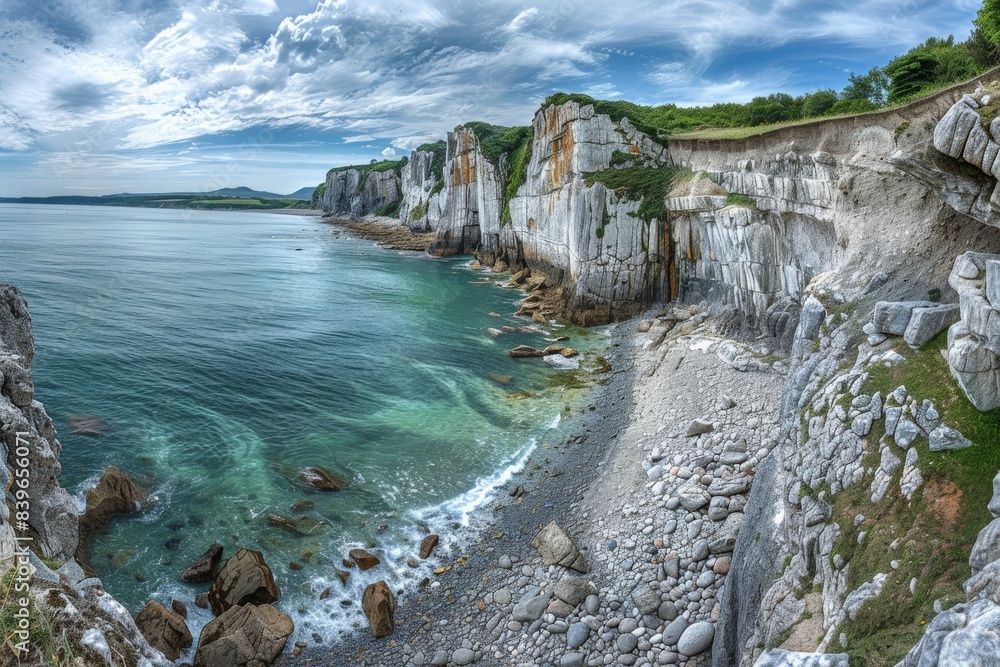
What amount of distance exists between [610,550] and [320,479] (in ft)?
36.1

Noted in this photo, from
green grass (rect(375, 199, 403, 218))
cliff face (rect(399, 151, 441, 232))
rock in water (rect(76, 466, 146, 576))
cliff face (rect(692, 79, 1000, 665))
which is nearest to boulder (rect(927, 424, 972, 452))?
cliff face (rect(692, 79, 1000, 665))

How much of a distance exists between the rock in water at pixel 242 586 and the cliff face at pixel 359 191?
14386 centimetres

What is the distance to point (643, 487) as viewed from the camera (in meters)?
19.0

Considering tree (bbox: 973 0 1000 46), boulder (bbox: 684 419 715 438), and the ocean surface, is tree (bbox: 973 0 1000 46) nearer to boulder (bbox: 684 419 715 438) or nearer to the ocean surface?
boulder (bbox: 684 419 715 438)

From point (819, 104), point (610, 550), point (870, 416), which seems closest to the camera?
point (870, 416)

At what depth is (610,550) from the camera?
16.5 meters

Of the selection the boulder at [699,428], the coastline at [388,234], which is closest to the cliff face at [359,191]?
the coastline at [388,234]

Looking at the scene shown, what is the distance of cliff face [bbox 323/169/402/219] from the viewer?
15200cm

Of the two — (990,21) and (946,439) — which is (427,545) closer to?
(946,439)

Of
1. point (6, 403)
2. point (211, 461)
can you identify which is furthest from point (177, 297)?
point (6, 403)

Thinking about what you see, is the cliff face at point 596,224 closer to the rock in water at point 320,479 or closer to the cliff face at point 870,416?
the cliff face at point 870,416

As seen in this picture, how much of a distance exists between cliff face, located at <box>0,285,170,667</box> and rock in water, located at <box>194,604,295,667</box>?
8.64ft

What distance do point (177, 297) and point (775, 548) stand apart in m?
50.4

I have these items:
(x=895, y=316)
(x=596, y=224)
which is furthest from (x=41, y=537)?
(x=596, y=224)
